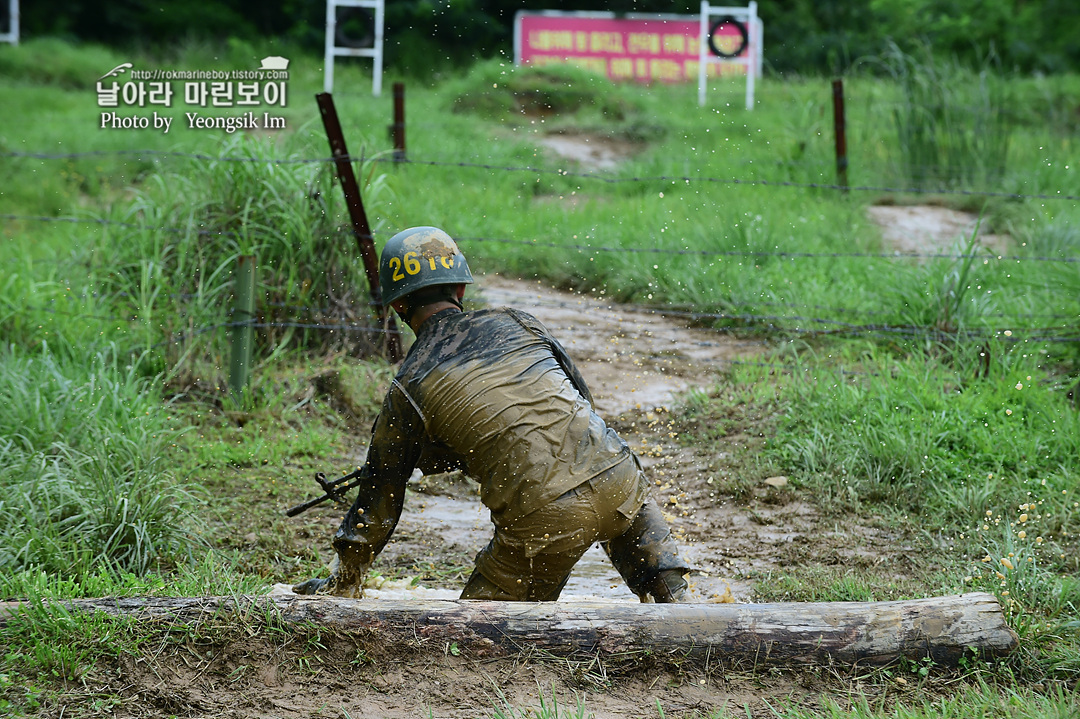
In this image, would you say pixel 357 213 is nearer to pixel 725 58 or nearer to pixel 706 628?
pixel 706 628

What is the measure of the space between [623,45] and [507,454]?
45.2ft

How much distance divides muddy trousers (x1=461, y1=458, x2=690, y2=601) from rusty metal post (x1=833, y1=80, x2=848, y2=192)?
5959 mm

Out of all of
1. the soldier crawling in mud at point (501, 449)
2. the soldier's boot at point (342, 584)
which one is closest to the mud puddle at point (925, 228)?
the soldier crawling in mud at point (501, 449)

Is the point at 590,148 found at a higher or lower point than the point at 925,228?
higher

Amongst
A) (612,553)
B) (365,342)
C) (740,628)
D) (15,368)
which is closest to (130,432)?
(15,368)

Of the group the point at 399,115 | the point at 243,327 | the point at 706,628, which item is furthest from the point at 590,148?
the point at 706,628

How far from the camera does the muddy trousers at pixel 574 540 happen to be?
10.2ft

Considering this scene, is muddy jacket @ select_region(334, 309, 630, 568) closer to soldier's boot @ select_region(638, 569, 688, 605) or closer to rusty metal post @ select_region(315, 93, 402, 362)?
soldier's boot @ select_region(638, 569, 688, 605)

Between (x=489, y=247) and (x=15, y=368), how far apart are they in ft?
12.0

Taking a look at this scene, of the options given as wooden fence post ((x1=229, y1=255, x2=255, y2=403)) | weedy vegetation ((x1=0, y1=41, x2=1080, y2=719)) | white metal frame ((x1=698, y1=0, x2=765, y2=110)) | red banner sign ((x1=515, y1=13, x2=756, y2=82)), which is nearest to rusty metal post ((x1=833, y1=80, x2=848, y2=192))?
weedy vegetation ((x1=0, y1=41, x2=1080, y2=719))

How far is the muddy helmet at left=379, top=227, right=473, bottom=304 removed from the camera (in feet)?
10.9

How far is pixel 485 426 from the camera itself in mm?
3121

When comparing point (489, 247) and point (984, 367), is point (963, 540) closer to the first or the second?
point (984, 367)

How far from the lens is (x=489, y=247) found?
7.70 metres
